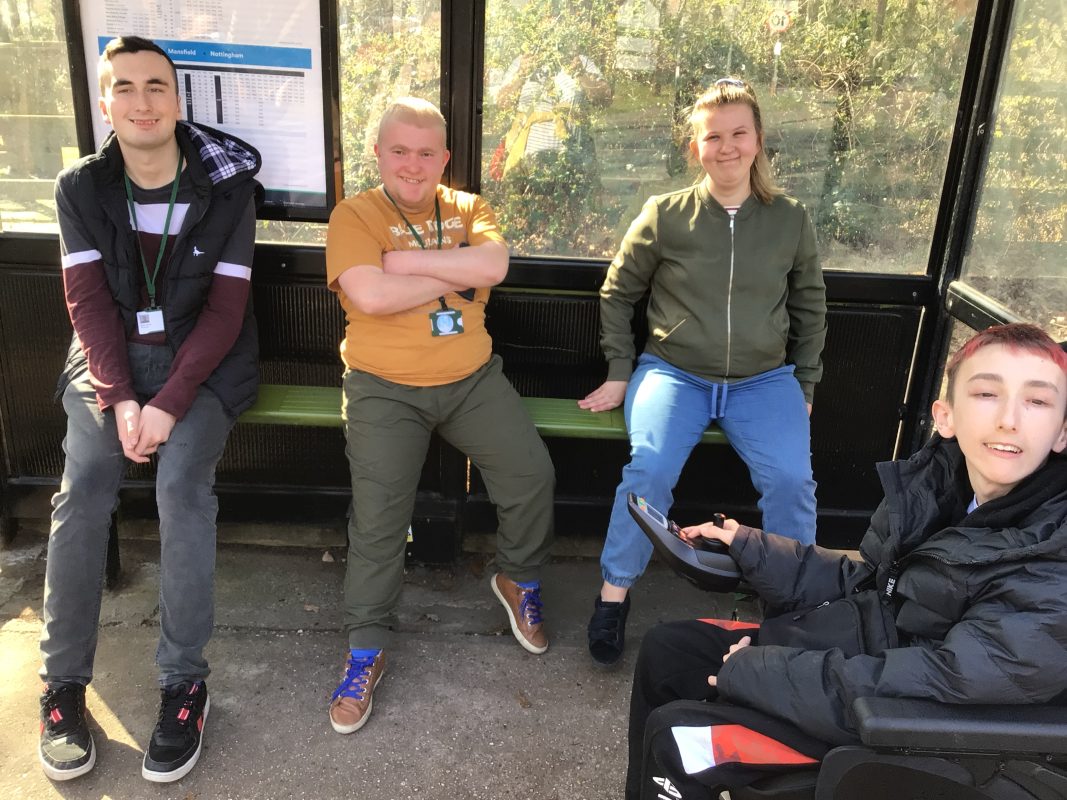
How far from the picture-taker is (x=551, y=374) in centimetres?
346

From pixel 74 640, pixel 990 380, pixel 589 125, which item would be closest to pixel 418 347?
pixel 589 125

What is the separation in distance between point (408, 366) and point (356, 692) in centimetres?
98

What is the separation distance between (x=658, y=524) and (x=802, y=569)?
1.08ft

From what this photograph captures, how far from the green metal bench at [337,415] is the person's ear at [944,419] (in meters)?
1.18

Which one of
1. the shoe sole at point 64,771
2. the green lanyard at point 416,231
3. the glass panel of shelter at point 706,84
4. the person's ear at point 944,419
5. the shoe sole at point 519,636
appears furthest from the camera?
the glass panel of shelter at point 706,84

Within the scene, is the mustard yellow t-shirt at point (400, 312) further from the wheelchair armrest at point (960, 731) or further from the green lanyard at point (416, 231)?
the wheelchair armrest at point (960, 731)

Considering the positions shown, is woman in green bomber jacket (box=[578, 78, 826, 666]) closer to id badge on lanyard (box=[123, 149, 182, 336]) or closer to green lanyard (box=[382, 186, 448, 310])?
green lanyard (box=[382, 186, 448, 310])

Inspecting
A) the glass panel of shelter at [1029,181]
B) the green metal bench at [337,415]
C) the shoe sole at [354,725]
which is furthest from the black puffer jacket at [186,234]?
the glass panel of shelter at [1029,181]

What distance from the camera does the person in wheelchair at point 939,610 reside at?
1538 mm

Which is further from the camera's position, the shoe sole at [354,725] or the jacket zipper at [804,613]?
the shoe sole at [354,725]

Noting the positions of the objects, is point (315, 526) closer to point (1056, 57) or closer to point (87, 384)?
point (87, 384)

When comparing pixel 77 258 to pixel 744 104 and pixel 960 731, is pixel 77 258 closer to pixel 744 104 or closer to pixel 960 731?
pixel 744 104

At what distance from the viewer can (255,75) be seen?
310 centimetres

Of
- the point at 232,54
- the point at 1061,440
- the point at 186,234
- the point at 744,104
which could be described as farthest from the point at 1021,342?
the point at 232,54
